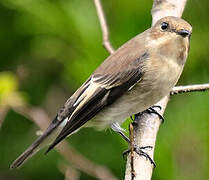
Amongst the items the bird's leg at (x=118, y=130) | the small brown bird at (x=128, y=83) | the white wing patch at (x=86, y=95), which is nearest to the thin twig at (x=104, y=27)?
the small brown bird at (x=128, y=83)

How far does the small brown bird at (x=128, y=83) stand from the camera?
444 cm

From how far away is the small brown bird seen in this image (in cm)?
444

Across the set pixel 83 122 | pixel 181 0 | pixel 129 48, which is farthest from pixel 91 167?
pixel 181 0

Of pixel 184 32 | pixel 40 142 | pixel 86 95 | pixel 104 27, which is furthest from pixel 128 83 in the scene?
pixel 40 142

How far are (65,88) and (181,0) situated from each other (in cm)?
177

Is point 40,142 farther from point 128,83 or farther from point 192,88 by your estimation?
point 192,88

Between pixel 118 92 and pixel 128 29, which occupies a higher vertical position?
pixel 128 29

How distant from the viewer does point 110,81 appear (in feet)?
15.0

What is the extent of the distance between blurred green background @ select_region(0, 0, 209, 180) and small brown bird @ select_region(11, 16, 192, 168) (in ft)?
1.20

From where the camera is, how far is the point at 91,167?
5.03m

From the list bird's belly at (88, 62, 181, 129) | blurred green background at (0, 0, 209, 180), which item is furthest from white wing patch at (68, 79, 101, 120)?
blurred green background at (0, 0, 209, 180)

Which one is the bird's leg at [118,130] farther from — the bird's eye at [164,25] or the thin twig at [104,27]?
the bird's eye at [164,25]

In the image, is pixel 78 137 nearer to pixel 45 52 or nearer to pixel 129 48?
pixel 45 52

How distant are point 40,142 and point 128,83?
0.70 metres
